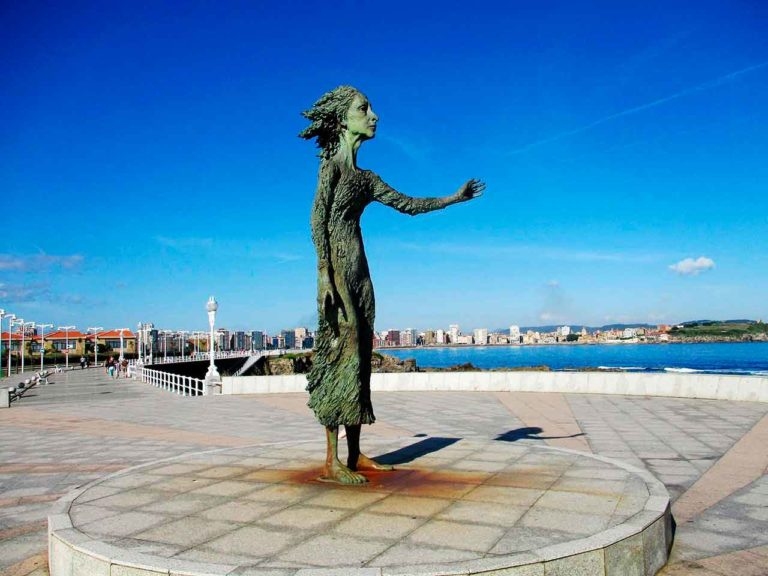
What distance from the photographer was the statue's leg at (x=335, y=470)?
495cm

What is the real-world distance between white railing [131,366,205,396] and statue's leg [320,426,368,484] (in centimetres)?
1510

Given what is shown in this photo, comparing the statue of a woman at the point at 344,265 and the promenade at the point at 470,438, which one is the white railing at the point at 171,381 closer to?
the promenade at the point at 470,438

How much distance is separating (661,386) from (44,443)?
1325 cm

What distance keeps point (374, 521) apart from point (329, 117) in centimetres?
349

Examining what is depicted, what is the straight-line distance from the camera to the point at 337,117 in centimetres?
556

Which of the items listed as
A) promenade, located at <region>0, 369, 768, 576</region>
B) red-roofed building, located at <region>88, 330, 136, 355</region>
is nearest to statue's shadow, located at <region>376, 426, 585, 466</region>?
promenade, located at <region>0, 369, 768, 576</region>

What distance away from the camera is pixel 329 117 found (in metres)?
5.58

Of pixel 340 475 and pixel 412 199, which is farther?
pixel 412 199

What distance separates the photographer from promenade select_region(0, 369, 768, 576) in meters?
4.48

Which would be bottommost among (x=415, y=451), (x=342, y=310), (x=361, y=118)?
(x=415, y=451)

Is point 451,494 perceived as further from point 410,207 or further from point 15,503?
point 15,503

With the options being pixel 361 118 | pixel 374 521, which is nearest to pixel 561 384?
pixel 361 118

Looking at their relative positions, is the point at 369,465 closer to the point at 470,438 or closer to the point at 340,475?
the point at 340,475

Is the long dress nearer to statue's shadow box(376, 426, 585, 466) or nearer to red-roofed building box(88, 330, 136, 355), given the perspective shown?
statue's shadow box(376, 426, 585, 466)
